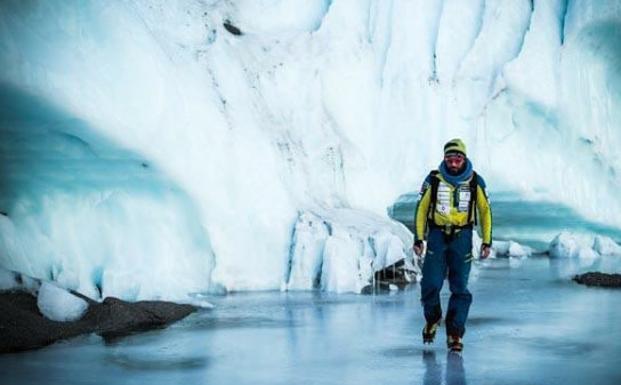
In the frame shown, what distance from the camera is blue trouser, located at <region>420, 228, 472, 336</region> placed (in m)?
5.23

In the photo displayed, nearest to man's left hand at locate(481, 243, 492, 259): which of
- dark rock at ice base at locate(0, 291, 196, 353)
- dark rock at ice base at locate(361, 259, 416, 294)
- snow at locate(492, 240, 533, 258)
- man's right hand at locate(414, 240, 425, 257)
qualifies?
man's right hand at locate(414, 240, 425, 257)

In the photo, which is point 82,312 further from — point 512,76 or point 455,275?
point 512,76

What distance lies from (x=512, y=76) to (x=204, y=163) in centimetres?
943

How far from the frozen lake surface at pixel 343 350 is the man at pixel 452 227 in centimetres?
28

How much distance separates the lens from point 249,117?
36.1 ft

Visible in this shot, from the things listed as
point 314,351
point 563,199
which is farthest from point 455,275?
point 563,199

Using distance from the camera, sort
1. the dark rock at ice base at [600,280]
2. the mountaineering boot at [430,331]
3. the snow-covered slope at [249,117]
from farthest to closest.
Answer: the dark rock at ice base at [600,280]
the snow-covered slope at [249,117]
the mountaineering boot at [430,331]

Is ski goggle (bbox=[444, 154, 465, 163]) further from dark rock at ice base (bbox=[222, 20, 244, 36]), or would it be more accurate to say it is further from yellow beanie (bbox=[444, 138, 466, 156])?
dark rock at ice base (bbox=[222, 20, 244, 36])

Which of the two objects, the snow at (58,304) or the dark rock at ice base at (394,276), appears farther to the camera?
the dark rock at ice base at (394,276)

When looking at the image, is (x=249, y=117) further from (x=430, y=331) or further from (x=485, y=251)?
(x=485, y=251)

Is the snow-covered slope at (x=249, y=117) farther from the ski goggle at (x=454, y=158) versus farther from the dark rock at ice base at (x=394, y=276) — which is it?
the ski goggle at (x=454, y=158)

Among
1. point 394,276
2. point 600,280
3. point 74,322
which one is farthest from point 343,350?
point 600,280

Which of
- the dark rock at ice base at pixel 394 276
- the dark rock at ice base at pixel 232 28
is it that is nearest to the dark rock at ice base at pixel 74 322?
the dark rock at ice base at pixel 394 276

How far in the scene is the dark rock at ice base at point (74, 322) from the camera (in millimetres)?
5555
